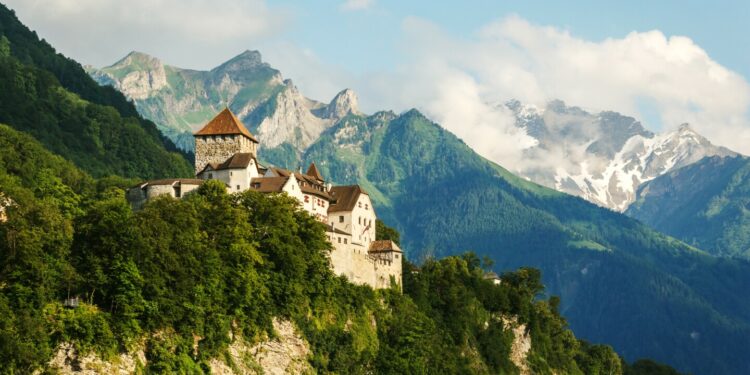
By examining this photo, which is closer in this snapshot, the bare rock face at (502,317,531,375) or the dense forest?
the dense forest

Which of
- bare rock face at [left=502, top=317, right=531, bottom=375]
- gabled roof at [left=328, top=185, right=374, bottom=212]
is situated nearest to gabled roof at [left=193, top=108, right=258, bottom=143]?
gabled roof at [left=328, top=185, right=374, bottom=212]

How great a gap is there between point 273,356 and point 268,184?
23.0 meters

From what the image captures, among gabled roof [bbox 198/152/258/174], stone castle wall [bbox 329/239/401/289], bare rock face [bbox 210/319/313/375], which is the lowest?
bare rock face [bbox 210/319/313/375]

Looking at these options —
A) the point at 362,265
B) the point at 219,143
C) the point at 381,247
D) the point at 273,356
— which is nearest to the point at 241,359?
the point at 273,356

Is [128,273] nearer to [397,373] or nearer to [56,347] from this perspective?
[56,347]

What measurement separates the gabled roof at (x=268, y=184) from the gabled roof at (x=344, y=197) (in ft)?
34.8

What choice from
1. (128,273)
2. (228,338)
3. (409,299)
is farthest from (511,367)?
(128,273)

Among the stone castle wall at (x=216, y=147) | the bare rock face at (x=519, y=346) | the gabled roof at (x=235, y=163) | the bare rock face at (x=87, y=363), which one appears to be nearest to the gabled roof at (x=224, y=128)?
the stone castle wall at (x=216, y=147)

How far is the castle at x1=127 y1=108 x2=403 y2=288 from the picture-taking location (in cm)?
11594

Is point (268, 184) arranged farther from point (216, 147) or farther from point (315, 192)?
point (216, 147)

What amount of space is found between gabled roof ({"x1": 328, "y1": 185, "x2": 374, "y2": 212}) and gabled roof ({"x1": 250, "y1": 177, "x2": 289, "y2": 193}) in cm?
1060

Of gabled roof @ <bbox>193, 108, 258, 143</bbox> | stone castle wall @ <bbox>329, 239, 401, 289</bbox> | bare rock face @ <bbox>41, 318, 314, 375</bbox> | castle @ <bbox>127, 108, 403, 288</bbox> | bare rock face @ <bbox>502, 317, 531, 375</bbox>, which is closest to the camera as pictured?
bare rock face @ <bbox>41, 318, 314, 375</bbox>

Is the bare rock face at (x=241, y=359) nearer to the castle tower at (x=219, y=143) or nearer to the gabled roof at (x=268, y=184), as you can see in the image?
the gabled roof at (x=268, y=184)

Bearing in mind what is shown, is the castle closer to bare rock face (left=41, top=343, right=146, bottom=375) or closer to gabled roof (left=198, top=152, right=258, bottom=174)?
gabled roof (left=198, top=152, right=258, bottom=174)
